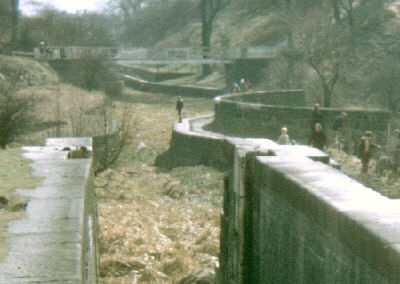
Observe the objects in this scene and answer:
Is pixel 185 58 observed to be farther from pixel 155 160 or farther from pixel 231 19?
pixel 155 160

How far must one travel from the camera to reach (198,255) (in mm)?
10930

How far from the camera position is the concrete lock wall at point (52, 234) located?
3.38 metres

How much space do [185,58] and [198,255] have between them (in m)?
33.0

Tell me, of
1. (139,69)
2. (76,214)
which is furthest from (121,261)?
(139,69)

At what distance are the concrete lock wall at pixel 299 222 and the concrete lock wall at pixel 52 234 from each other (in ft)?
5.43

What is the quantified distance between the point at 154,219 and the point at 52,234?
30.9 feet

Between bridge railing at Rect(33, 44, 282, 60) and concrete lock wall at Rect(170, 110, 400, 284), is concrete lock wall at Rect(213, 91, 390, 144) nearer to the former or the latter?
concrete lock wall at Rect(170, 110, 400, 284)

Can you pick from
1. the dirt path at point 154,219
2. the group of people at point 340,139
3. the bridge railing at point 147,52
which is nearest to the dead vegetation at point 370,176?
the group of people at point 340,139

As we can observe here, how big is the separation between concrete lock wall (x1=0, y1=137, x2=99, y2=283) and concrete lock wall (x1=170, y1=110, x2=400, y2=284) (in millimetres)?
1656

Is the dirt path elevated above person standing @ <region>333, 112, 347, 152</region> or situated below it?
below

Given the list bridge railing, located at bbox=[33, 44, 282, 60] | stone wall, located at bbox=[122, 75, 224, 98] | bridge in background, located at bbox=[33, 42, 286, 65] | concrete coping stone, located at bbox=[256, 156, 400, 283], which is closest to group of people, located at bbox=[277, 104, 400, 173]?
concrete coping stone, located at bbox=[256, 156, 400, 283]

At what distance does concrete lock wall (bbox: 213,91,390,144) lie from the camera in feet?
62.4

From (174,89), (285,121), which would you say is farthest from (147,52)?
(285,121)

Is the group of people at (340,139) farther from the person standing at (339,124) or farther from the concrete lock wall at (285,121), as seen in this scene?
the concrete lock wall at (285,121)
